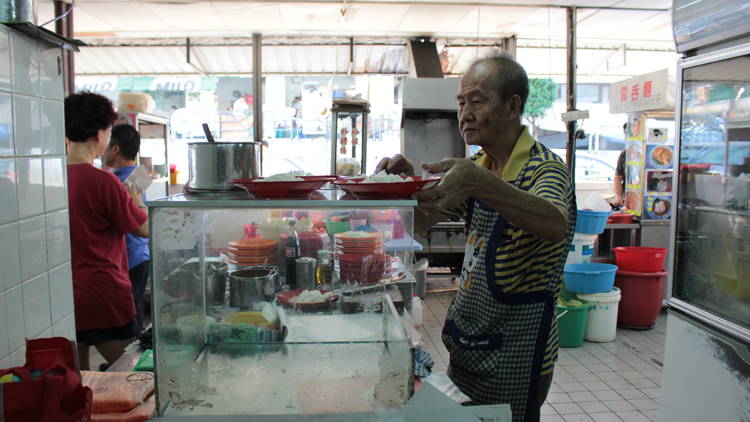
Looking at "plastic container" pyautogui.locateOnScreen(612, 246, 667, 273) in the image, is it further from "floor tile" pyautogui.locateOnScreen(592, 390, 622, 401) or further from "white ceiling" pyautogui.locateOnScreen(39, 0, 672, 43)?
"white ceiling" pyautogui.locateOnScreen(39, 0, 672, 43)

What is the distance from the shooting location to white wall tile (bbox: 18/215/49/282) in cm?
156

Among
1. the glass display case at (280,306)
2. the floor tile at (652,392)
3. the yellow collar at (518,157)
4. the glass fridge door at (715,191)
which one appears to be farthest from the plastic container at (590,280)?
the glass display case at (280,306)

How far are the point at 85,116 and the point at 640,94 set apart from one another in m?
5.30

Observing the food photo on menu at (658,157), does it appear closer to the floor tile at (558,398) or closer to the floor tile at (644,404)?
the floor tile at (644,404)

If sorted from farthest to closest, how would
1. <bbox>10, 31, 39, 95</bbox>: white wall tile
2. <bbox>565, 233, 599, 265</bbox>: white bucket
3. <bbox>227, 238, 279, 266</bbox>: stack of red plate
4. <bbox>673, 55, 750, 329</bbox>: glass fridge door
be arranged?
<bbox>565, 233, 599, 265</bbox>: white bucket, <bbox>673, 55, 750, 329</bbox>: glass fridge door, <bbox>10, 31, 39, 95</bbox>: white wall tile, <bbox>227, 238, 279, 266</bbox>: stack of red plate

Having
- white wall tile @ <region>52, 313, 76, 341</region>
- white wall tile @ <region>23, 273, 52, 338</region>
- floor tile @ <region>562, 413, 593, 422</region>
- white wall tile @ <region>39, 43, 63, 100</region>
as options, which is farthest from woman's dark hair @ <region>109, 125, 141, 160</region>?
floor tile @ <region>562, 413, 593, 422</region>

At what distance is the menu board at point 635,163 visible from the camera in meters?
5.51

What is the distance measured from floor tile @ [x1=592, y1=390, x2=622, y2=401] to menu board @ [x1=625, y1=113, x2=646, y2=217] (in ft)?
8.51

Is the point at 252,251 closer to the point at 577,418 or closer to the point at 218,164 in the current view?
the point at 218,164

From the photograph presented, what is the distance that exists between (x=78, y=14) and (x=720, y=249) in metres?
6.77

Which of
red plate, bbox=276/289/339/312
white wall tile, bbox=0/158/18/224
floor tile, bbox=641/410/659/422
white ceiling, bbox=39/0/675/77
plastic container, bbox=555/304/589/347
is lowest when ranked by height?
floor tile, bbox=641/410/659/422

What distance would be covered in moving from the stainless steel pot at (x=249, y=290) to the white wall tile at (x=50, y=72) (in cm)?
97

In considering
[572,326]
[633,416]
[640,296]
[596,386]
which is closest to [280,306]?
[633,416]

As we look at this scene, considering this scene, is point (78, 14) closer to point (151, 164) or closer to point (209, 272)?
point (151, 164)
